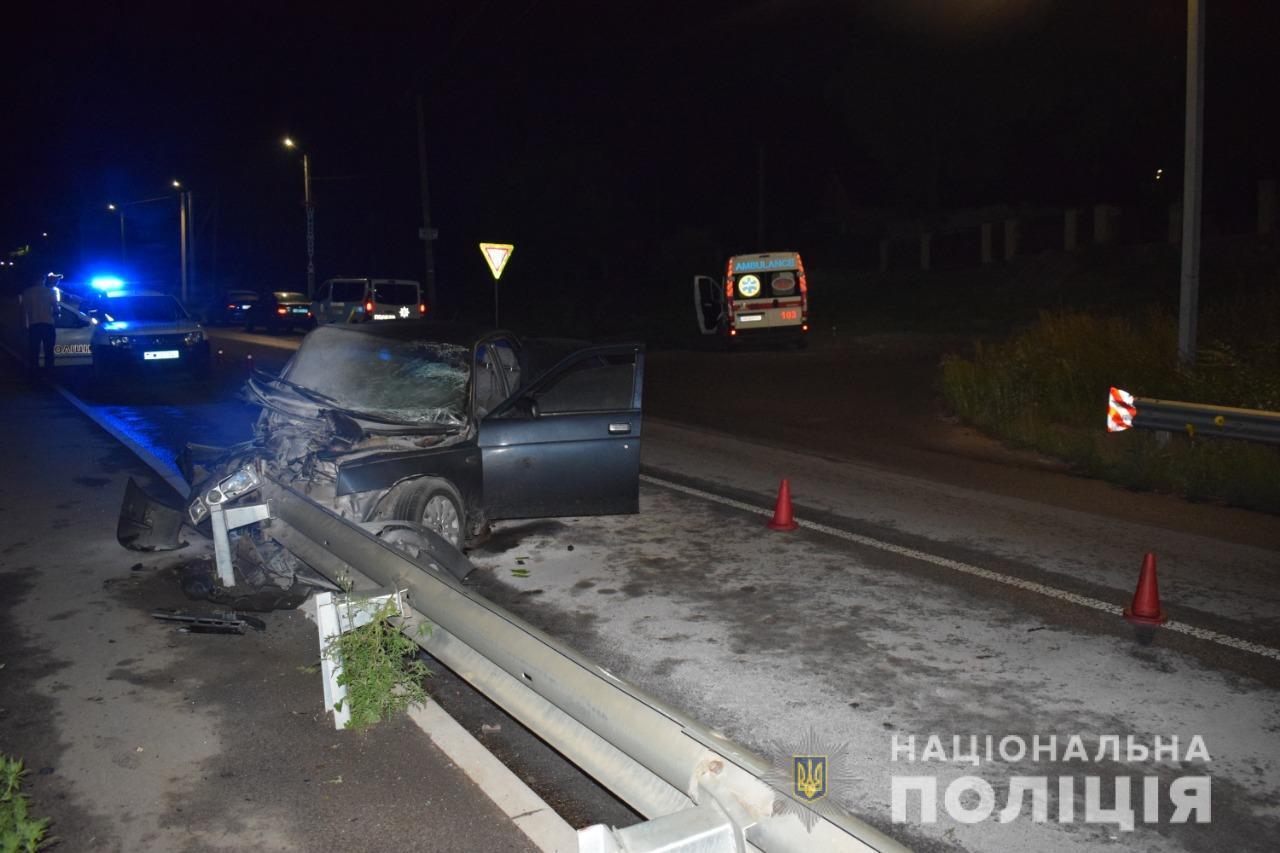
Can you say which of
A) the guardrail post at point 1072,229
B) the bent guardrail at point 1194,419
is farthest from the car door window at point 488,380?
the guardrail post at point 1072,229

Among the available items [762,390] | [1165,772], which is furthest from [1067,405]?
[1165,772]

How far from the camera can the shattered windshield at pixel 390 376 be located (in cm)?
775

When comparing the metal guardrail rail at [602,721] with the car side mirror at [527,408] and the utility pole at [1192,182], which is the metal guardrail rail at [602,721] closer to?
the car side mirror at [527,408]

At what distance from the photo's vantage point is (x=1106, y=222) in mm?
35125

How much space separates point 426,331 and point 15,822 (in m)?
5.23

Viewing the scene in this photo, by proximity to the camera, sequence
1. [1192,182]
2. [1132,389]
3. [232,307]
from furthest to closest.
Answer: [232,307], [1132,389], [1192,182]

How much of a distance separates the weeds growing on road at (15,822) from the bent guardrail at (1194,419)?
396 inches

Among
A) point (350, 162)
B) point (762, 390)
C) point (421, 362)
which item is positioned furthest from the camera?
point (350, 162)

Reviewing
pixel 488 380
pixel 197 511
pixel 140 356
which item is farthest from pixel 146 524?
pixel 140 356

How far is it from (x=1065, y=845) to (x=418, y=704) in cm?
272

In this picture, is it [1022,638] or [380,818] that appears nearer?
[380,818]

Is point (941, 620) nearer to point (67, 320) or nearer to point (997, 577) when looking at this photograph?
point (997, 577)

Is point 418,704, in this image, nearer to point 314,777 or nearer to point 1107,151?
point 314,777

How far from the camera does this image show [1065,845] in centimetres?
393
